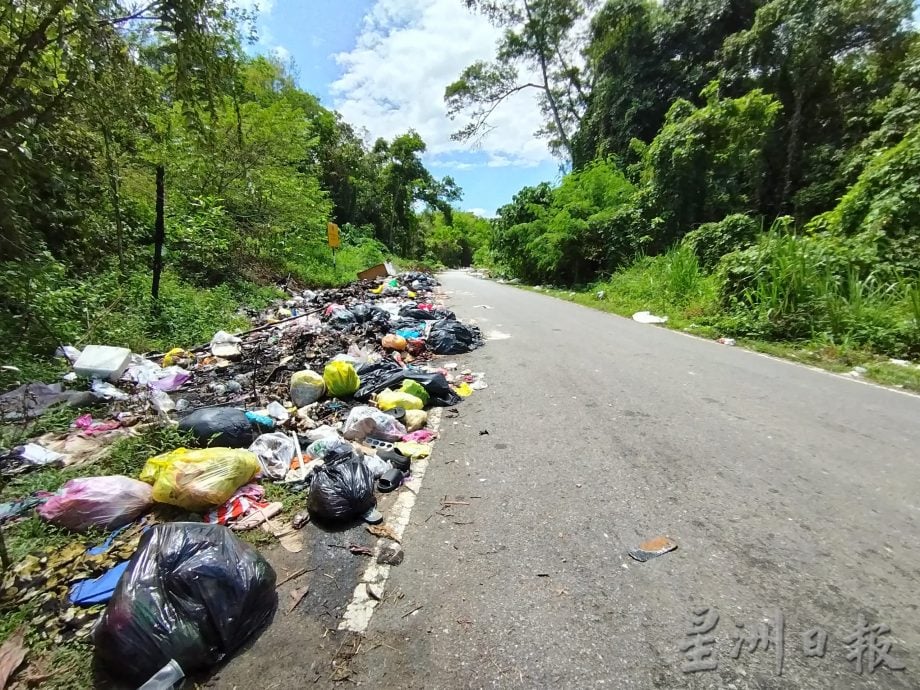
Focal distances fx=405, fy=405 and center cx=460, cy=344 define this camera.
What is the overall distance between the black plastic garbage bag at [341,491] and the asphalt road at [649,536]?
344mm

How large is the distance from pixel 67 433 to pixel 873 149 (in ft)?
52.7

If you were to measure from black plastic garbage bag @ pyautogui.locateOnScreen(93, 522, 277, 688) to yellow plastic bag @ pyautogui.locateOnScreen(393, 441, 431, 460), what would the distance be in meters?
1.40

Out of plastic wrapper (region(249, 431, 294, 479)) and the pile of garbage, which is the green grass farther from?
plastic wrapper (region(249, 431, 294, 479))

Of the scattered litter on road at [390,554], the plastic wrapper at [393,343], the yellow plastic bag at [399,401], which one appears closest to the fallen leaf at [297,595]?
the scattered litter on road at [390,554]

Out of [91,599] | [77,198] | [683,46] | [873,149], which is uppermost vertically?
[683,46]

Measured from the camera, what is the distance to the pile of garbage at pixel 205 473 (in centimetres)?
151

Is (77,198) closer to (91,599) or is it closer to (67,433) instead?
(67,433)

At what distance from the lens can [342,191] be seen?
2578cm

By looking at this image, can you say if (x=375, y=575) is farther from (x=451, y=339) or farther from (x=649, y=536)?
(x=451, y=339)

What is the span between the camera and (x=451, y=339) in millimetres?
6152

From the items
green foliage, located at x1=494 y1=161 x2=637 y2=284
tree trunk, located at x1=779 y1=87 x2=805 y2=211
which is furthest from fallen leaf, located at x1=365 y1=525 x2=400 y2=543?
tree trunk, located at x1=779 y1=87 x2=805 y2=211

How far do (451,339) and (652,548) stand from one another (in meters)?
4.41

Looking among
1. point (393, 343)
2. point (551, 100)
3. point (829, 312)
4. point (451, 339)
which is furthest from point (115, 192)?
point (551, 100)

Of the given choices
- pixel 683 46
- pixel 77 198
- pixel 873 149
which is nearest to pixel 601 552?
pixel 77 198
